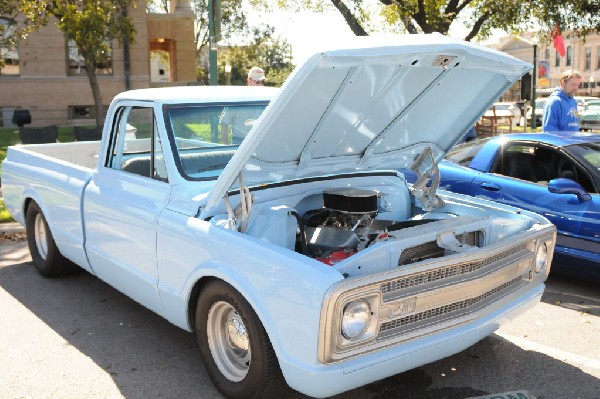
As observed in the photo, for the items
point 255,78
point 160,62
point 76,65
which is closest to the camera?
point 255,78

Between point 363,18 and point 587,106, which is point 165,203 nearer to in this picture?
point 363,18

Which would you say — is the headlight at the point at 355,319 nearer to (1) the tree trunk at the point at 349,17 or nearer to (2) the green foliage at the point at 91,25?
(1) the tree trunk at the point at 349,17

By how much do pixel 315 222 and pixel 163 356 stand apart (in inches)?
54.5

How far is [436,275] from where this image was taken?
3311mm

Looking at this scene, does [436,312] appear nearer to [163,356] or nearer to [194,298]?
[194,298]

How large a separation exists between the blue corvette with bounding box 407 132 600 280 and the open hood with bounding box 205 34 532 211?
1.45 metres

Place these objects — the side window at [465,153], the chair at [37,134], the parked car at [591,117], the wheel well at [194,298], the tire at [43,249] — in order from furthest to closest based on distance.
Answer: the parked car at [591,117] < the chair at [37,134] < the side window at [465,153] < the tire at [43,249] < the wheel well at [194,298]

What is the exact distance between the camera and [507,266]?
3.72m

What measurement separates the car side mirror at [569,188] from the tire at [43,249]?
4.37m

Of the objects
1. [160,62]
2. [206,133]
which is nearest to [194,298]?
[206,133]

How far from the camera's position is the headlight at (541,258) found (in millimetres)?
4030

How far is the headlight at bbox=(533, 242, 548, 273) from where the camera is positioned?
403cm

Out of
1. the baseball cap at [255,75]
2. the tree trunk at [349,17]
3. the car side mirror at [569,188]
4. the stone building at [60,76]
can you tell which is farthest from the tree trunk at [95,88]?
the car side mirror at [569,188]

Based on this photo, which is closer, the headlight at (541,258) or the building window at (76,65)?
the headlight at (541,258)
